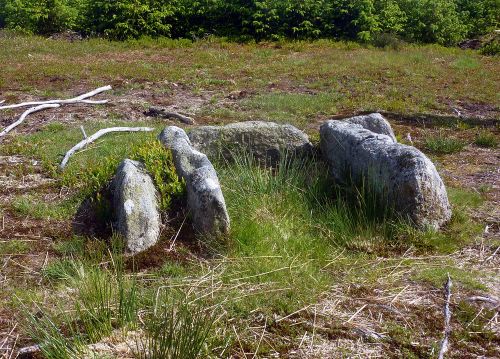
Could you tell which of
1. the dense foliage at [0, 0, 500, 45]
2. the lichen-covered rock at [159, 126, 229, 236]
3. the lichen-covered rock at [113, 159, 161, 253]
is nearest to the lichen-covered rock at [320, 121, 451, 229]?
the lichen-covered rock at [159, 126, 229, 236]

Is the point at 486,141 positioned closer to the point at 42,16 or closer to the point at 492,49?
the point at 492,49

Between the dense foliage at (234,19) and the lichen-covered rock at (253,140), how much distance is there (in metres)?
14.7

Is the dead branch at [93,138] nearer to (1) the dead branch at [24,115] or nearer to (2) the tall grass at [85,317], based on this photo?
(1) the dead branch at [24,115]

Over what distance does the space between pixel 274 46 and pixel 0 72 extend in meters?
9.26

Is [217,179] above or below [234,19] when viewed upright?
above

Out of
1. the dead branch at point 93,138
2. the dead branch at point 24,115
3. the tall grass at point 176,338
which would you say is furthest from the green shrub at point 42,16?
the tall grass at point 176,338

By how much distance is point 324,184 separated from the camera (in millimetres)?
7148

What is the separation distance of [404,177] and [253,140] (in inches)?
84.7

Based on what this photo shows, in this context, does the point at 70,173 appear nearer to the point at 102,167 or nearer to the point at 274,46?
the point at 102,167

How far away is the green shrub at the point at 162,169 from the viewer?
21.1ft

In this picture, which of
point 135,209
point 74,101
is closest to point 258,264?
point 135,209

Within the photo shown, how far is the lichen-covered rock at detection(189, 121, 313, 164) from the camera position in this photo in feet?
25.2

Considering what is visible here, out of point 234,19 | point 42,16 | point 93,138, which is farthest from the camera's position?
point 234,19

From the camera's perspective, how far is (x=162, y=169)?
262 inches
